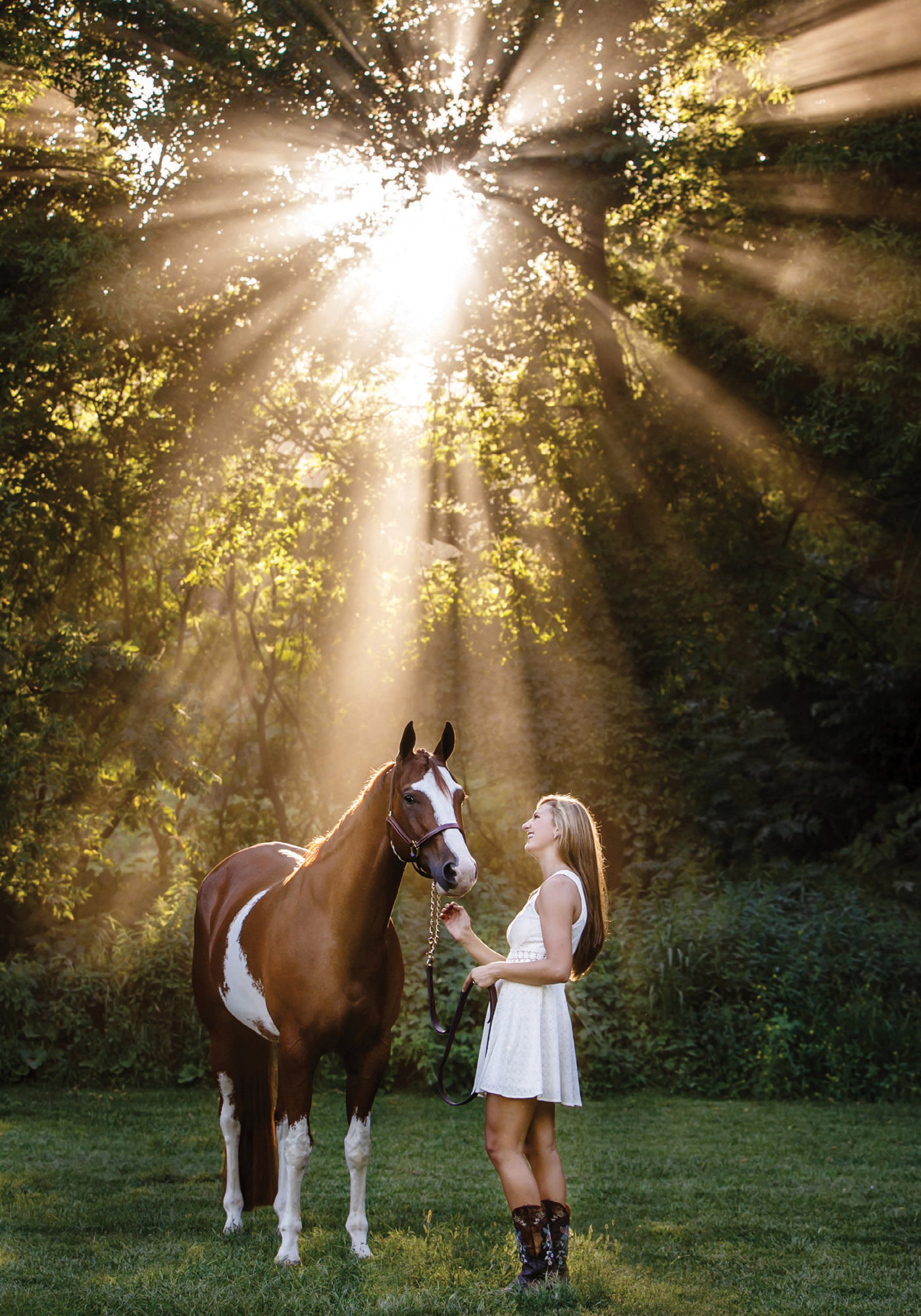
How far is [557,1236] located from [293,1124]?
1147mm

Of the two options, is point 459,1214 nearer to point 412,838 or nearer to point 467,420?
point 412,838

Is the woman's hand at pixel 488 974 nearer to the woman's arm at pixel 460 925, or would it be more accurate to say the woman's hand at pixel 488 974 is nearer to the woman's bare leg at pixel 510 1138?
the woman's arm at pixel 460 925

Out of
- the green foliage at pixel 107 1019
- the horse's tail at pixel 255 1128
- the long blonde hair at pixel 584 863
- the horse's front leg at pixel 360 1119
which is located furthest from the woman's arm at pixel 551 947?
the green foliage at pixel 107 1019

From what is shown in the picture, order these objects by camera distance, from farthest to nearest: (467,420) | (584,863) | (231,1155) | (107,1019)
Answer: (467,420)
(107,1019)
(231,1155)
(584,863)

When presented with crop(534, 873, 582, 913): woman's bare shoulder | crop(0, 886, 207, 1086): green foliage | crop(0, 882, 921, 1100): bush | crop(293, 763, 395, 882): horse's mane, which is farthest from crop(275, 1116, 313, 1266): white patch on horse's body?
crop(0, 886, 207, 1086): green foliage

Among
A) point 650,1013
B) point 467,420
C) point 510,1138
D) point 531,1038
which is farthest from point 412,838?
point 467,420

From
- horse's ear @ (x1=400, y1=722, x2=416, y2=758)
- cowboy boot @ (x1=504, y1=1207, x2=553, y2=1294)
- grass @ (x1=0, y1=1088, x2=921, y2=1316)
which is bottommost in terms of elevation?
grass @ (x1=0, y1=1088, x2=921, y2=1316)

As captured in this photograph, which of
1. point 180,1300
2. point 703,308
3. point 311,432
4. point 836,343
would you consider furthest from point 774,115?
point 180,1300

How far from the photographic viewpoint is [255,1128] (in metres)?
5.50

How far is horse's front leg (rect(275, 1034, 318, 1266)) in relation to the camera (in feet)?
15.3

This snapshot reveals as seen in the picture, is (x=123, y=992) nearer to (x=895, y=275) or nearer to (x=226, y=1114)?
(x=226, y=1114)

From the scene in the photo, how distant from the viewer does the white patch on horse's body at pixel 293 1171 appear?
4.69 metres

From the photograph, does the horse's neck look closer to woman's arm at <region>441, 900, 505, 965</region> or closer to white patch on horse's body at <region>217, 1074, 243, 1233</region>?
woman's arm at <region>441, 900, 505, 965</region>

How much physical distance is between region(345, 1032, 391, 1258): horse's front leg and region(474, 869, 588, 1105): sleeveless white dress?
2.27 ft
